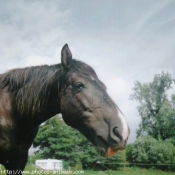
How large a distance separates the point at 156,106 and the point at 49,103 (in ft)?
147

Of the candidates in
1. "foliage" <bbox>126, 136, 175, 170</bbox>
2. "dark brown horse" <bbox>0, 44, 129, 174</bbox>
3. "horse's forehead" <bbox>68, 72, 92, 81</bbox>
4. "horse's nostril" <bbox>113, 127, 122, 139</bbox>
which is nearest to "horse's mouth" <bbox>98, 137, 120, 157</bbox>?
"dark brown horse" <bbox>0, 44, 129, 174</bbox>

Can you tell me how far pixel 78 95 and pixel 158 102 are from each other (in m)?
45.3

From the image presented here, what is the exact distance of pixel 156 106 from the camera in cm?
4644

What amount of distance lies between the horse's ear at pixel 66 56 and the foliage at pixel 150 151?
135ft

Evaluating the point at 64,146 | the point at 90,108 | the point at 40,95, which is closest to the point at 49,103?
the point at 40,95

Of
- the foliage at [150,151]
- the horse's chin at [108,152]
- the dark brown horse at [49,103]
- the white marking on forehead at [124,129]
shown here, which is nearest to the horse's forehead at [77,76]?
the dark brown horse at [49,103]

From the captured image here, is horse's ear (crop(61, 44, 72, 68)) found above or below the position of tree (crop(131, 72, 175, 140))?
below

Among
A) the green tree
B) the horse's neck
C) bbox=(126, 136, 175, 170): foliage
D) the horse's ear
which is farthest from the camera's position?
bbox=(126, 136, 175, 170): foliage

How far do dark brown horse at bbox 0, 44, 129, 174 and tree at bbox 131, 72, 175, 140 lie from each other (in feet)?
143

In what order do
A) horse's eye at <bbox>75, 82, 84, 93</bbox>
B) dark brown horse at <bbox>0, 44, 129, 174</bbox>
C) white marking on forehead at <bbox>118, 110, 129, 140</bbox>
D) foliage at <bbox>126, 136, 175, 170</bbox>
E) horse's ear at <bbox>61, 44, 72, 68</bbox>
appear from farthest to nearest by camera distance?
foliage at <bbox>126, 136, 175, 170</bbox>
horse's ear at <bbox>61, 44, 72, 68</bbox>
horse's eye at <bbox>75, 82, 84, 93</bbox>
dark brown horse at <bbox>0, 44, 129, 174</bbox>
white marking on forehead at <bbox>118, 110, 129, 140</bbox>

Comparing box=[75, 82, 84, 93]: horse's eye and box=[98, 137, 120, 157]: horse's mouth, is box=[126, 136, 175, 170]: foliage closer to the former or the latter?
box=[75, 82, 84, 93]: horse's eye

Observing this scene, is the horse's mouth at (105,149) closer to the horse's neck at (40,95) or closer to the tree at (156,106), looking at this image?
the horse's neck at (40,95)

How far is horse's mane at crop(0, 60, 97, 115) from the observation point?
310 cm

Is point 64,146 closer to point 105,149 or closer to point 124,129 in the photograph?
point 105,149
